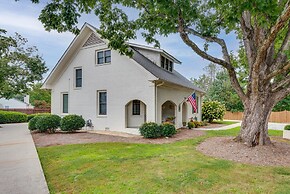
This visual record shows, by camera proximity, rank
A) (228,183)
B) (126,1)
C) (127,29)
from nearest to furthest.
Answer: (228,183) → (126,1) → (127,29)

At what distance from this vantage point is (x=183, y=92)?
1777cm

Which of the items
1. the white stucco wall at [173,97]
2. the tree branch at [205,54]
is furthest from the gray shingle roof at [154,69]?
the tree branch at [205,54]

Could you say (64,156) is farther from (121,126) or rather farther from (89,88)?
(89,88)

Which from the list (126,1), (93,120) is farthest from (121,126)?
(126,1)

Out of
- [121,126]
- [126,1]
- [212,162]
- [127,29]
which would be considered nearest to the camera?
[212,162]

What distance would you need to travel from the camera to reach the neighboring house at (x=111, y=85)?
13.5m

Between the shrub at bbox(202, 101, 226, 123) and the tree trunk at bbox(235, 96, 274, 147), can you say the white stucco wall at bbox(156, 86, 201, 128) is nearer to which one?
the shrub at bbox(202, 101, 226, 123)

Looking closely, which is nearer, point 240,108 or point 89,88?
point 89,88

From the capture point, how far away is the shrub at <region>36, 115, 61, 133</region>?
1423cm

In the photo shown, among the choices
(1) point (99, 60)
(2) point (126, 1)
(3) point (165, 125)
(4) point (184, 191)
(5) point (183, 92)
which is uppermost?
(2) point (126, 1)

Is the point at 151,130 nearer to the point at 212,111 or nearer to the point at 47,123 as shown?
the point at 47,123

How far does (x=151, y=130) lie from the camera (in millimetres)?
11953

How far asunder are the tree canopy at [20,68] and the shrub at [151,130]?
560 inches

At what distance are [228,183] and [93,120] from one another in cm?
1190
